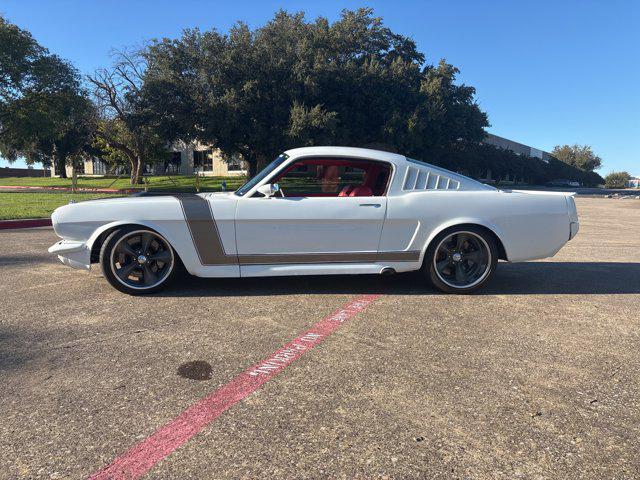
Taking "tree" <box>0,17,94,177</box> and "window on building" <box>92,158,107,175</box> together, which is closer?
"tree" <box>0,17,94,177</box>

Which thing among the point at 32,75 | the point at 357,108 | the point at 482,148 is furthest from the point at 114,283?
the point at 482,148

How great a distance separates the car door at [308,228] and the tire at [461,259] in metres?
0.65

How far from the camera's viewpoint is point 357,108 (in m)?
29.2

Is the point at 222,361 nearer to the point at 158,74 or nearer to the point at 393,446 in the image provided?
the point at 393,446

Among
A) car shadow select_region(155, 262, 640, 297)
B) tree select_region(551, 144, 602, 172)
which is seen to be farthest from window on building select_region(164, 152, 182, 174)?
tree select_region(551, 144, 602, 172)

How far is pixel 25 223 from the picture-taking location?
959cm

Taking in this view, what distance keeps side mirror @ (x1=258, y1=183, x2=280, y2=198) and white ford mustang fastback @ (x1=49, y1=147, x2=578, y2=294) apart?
1 cm

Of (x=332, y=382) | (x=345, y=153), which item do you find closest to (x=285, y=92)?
(x=345, y=153)

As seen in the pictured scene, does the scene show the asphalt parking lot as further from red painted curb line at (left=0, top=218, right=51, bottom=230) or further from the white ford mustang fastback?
red painted curb line at (left=0, top=218, right=51, bottom=230)

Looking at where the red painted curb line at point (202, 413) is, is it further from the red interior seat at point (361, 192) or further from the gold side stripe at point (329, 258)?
the red interior seat at point (361, 192)

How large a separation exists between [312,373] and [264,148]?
88.1 feet

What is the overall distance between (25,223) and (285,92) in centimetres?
1998

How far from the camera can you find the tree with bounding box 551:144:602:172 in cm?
11712

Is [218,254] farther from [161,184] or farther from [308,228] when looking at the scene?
[161,184]
